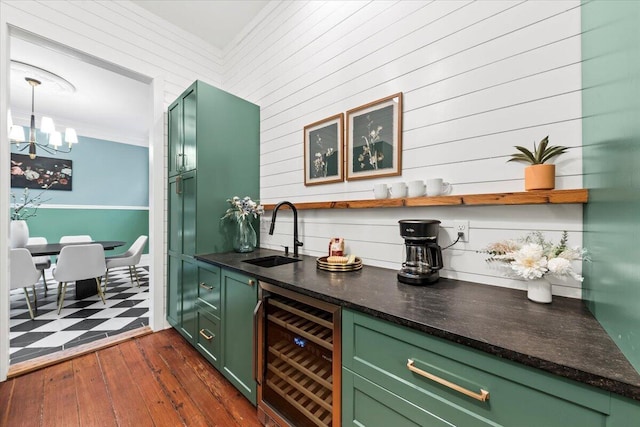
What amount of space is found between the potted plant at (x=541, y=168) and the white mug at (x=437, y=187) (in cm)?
35

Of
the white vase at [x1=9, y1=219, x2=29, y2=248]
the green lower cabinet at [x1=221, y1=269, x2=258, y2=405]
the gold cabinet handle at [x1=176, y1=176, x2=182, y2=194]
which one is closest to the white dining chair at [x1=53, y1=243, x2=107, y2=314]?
the white vase at [x1=9, y1=219, x2=29, y2=248]

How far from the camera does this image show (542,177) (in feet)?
3.43

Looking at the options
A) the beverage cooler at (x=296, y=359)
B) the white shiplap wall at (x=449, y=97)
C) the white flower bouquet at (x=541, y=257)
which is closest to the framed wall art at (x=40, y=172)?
the white shiplap wall at (x=449, y=97)

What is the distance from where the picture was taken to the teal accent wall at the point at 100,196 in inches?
193

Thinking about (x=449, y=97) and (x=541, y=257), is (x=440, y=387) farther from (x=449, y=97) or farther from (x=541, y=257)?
(x=449, y=97)

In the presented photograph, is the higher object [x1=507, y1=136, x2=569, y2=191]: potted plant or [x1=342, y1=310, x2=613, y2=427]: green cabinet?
[x1=507, y1=136, x2=569, y2=191]: potted plant

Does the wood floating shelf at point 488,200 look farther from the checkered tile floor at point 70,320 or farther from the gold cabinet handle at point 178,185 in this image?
the checkered tile floor at point 70,320

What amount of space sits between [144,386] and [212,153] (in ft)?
5.94

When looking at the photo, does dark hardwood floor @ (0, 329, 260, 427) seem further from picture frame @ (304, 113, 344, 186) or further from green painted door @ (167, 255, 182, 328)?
picture frame @ (304, 113, 344, 186)

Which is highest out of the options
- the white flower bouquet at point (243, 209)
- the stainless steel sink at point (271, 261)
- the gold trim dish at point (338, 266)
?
the white flower bouquet at point (243, 209)

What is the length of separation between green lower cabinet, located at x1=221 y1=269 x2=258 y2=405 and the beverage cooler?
95 millimetres

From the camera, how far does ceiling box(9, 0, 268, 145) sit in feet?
8.33

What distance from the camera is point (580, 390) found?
1.83 feet

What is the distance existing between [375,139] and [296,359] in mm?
1387
